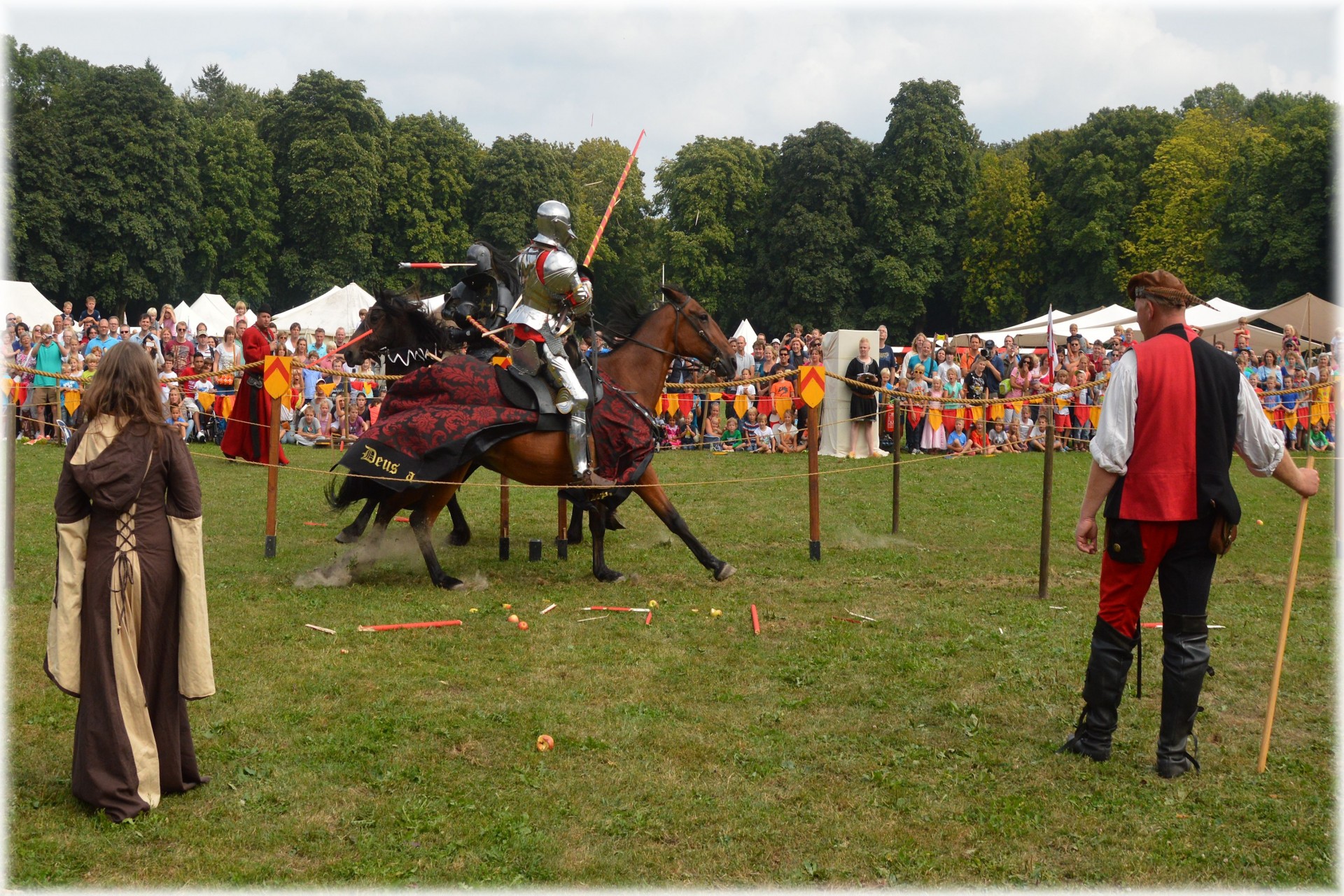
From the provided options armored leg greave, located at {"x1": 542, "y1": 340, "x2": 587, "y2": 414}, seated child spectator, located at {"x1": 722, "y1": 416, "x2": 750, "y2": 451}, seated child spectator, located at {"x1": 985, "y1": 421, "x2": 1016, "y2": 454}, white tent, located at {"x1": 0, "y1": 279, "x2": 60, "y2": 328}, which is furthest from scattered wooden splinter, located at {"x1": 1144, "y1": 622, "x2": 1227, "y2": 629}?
white tent, located at {"x1": 0, "y1": 279, "x2": 60, "y2": 328}

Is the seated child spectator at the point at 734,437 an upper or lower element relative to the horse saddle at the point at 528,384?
lower

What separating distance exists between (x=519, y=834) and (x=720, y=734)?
1.47 meters

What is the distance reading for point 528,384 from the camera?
9094 mm

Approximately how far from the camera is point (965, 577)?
9633 millimetres

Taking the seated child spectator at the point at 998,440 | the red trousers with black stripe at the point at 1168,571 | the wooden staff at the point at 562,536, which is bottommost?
the wooden staff at the point at 562,536

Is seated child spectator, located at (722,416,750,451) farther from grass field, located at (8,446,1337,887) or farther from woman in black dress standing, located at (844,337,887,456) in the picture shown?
grass field, located at (8,446,1337,887)

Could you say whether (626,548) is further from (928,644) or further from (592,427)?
(928,644)

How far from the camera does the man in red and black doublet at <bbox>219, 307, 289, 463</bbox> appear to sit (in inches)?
598

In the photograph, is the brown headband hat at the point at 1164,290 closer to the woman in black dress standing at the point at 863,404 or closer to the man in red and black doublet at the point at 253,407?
the man in red and black doublet at the point at 253,407

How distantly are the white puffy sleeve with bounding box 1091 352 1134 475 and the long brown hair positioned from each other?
4005 mm

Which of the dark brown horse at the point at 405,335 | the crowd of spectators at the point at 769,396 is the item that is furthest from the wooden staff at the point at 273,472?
the crowd of spectators at the point at 769,396

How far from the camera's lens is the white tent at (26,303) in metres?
26.2

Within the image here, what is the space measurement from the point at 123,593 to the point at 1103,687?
428cm

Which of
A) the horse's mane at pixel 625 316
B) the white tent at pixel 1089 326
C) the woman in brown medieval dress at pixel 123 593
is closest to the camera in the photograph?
the woman in brown medieval dress at pixel 123 593
